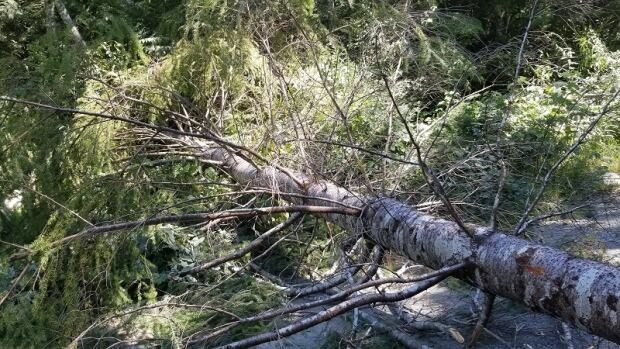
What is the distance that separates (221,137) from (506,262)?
285cm

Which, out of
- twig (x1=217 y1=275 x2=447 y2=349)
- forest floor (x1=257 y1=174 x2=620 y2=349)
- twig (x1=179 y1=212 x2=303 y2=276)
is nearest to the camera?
twig (x1=217 y1=275 x2=447 y2=349)

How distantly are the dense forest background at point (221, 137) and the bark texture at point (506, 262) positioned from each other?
231mm

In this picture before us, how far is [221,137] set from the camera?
15.2 feet

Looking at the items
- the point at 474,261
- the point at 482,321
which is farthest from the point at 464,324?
the point at 474,261

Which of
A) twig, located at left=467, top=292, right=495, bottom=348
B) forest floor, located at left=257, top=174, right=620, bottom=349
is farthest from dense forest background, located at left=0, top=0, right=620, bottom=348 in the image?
twig, located at left=467, top=292, right=495, bottom=348

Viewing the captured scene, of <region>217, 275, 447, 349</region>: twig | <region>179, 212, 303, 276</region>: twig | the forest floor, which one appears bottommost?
the forest floor

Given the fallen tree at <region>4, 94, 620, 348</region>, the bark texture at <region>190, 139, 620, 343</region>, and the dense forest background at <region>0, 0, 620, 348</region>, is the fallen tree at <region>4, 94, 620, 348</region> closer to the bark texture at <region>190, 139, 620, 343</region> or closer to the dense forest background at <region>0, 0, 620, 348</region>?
the bark texture at <region>190, 139, 620, 343</region>

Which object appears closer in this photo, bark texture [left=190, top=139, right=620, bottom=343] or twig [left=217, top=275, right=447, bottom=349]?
bark texture [left=190, top=139, right=620, bottom=343]

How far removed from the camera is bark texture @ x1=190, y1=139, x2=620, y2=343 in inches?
75.8

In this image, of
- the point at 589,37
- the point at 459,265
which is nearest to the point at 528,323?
the point at 459,265

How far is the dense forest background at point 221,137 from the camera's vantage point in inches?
139

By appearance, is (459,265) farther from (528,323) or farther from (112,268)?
(112,268)

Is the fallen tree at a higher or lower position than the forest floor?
higher

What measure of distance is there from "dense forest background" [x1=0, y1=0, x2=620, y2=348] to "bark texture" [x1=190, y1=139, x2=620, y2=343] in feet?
0.76
